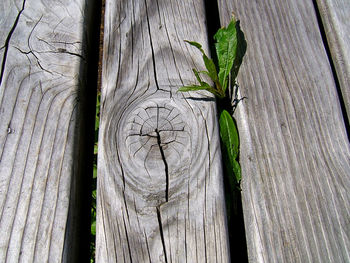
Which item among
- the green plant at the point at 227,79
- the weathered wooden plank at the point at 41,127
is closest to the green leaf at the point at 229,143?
the green plant at the point at 227,79

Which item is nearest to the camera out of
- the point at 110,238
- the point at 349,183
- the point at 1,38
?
the point at 110,238

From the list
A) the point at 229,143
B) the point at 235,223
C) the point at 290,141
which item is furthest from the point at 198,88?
the point at 235,223

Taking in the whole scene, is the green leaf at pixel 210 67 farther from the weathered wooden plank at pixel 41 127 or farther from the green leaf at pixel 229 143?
the weathered wooden plank at pixel 41 127

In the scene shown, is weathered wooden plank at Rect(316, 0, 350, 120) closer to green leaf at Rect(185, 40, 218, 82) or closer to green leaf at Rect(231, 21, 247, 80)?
green leaf at Rect(231, 21, 247, 80)

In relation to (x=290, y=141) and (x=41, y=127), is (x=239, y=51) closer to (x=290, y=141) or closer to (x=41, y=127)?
(x=290, y=141)

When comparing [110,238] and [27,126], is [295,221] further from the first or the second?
[27,126]

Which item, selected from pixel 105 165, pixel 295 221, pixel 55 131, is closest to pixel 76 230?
pixel 105 165

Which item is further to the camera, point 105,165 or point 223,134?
point 223,134

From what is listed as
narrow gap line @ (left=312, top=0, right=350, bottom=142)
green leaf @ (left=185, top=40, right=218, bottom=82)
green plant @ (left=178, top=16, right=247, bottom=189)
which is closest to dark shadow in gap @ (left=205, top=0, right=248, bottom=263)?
green plant @ (left=178, top=16, right=247, bottom=189)
